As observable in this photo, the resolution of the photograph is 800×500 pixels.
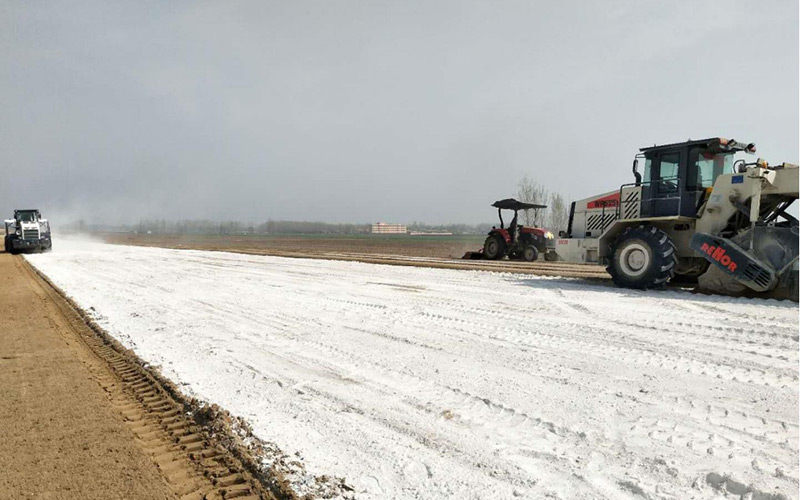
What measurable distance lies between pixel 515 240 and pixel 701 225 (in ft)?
37.7

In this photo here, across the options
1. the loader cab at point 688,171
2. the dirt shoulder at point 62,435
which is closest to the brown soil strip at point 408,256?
the loader cab at point 688,171

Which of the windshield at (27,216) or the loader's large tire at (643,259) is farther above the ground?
the windshield at (27,216)

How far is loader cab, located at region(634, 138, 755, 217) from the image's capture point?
388 inches

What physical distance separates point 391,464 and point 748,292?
852 cm

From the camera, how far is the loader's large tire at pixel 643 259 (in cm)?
951

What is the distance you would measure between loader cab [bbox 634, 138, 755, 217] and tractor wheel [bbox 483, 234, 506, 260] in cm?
1073

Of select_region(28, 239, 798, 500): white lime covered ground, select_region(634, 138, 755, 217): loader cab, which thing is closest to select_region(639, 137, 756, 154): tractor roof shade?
select_region(634, 138, 755, 217): loader cab

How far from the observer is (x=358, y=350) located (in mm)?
5543

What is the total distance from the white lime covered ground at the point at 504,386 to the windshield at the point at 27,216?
22655 mm

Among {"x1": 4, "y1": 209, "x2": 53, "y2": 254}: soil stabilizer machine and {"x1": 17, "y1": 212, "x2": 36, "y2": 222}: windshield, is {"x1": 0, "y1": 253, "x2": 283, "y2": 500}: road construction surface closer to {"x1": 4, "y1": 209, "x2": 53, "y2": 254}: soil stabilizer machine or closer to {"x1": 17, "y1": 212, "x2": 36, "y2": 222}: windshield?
{"x1": 4, "y1": 209, "x2": 53, "y2": 254}: soil stabilizer machine

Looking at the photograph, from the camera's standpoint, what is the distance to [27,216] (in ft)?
87.4

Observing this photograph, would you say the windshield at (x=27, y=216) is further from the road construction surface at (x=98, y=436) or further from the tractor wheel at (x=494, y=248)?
the road construction surface at (x=98, y=436)

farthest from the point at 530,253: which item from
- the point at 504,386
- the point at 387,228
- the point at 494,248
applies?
the point at 387,228

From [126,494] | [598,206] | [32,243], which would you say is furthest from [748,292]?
[32,243]
